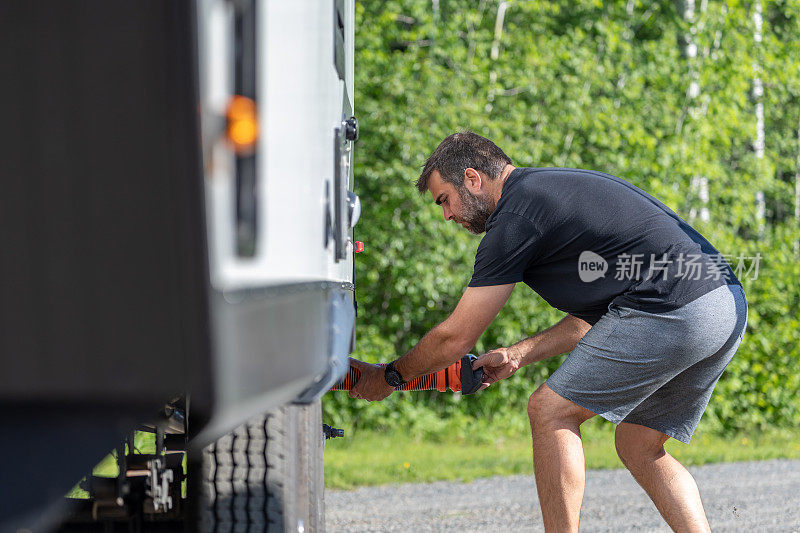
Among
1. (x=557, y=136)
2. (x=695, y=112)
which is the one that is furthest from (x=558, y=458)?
(x=695, y=112)

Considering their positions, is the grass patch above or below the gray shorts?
below

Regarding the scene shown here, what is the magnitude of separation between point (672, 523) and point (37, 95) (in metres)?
2.83

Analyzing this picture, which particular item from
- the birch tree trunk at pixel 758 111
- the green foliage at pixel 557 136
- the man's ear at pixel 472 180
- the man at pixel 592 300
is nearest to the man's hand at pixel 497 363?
the man at pixel 592 300

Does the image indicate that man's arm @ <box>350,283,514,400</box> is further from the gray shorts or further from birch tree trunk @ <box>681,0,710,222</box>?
birch tree trunk @ <box>681,0,710,222</box>

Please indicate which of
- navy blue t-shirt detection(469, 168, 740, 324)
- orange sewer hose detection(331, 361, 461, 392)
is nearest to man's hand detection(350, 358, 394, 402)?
orange sewer hose detection(331, 361, 461, 392)

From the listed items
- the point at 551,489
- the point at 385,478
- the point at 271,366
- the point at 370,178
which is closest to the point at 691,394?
the point at 551,489

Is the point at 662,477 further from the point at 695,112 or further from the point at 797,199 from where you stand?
the point at 797,199

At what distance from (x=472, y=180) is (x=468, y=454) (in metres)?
4.52

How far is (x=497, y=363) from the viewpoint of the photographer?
134 inches

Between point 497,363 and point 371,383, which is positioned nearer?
point 371,383

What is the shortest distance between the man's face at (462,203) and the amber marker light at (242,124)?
6.81ft

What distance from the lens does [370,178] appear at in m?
7.47

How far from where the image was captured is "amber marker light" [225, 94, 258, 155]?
1.08 m

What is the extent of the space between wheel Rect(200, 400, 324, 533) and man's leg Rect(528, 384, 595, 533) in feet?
2.96
